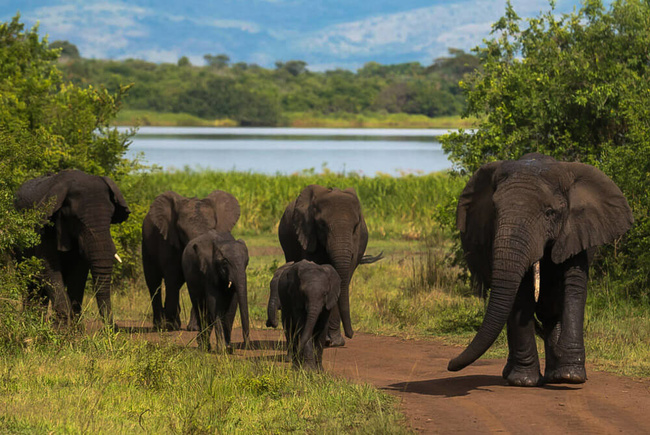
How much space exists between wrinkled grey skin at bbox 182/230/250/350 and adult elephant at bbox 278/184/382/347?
102cm

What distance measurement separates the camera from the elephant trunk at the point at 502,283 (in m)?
8.69

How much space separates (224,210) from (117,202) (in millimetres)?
2094

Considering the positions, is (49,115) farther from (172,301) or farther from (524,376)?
(524,376)

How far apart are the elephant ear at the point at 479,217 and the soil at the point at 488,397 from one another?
120 cm

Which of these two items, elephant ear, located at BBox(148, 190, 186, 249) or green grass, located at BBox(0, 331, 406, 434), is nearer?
green grass, located at BBox(0, 331, 406, 434)

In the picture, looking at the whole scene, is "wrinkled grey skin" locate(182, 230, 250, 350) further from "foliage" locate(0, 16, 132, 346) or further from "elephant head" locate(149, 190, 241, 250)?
"foliage" locate(0, 16, 132, 346)

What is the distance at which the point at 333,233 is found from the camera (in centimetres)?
1247

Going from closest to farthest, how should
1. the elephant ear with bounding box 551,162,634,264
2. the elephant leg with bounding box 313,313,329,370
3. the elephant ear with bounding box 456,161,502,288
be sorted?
1. the elephant ear with bounding box 551,162,634,264
2. the elephant ear with bounding box 456,161,502,288
3. the elephant leg with bounding box 313,313,329,370

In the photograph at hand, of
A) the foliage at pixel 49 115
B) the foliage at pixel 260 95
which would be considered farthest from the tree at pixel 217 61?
the foliage at pixel 49 115

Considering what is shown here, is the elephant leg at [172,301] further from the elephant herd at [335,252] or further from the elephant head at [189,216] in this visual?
the elephant head at [189,216]

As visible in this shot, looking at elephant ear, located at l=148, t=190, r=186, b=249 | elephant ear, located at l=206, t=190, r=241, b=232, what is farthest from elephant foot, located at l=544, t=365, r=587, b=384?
elephant ear, located at l=148, t=190, r=186, b=249

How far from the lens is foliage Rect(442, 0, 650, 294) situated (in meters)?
16.6

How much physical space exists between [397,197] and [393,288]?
528 inches

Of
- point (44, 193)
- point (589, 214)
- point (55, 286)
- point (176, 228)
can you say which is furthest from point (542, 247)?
point (176, 228)
